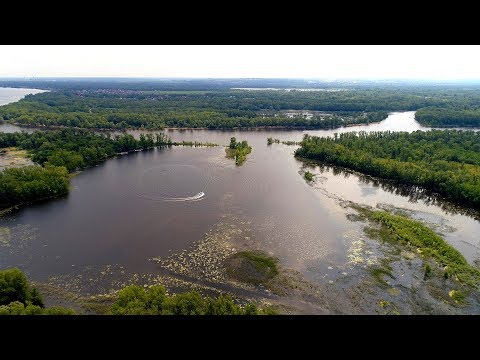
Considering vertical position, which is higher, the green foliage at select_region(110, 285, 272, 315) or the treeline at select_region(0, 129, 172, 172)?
the treeline at select_region(0, 129, 172, 172)

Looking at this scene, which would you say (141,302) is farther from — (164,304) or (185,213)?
(185,213)

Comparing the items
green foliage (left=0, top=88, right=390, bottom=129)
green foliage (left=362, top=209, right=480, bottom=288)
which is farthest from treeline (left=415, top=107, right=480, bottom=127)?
green foliage (left=362, top=209, right=480, bottom=288)

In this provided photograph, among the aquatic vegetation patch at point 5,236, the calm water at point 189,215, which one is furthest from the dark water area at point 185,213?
the aquatic vegetation patch at point 5,236

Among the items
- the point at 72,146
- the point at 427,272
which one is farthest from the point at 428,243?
the point at 72,146

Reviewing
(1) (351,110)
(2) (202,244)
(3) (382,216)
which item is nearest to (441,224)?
(3) (382,216)

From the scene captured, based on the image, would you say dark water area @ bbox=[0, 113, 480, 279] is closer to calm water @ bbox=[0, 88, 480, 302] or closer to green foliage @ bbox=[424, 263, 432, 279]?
calm water @ bbox=[0, 88, 480, 302]

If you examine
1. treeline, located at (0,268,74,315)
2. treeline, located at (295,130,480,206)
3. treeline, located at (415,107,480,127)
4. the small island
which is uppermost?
treeline, located at (415,107,480,127)
